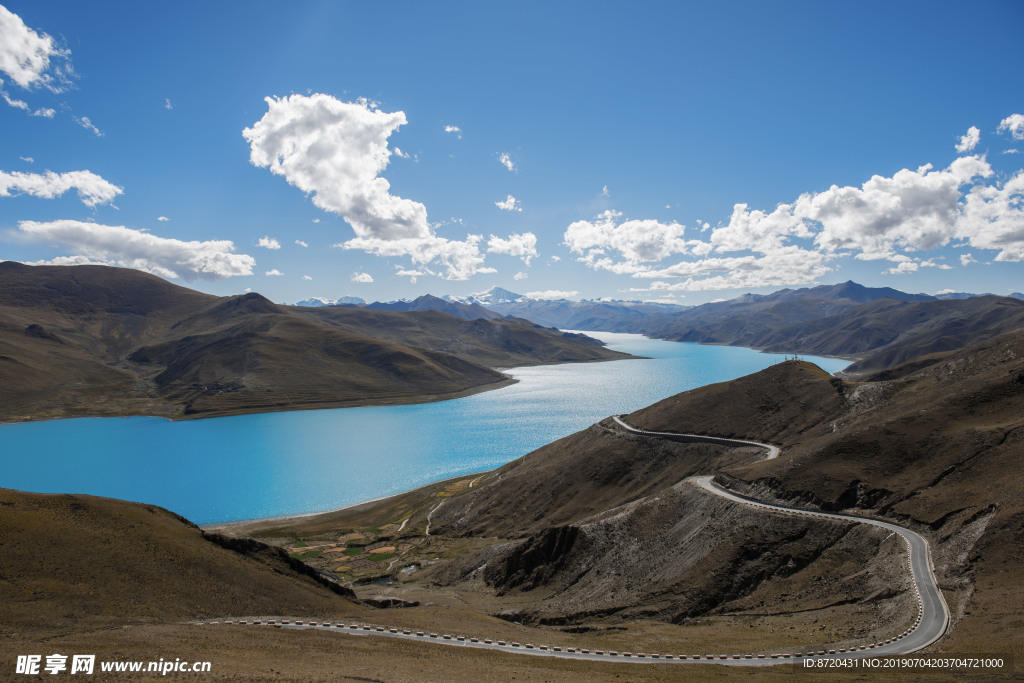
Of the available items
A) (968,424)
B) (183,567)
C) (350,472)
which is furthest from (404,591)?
(350,472)

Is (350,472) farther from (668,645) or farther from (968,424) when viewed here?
(968,424)

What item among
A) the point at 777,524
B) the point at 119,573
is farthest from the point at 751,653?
the point at 119,573

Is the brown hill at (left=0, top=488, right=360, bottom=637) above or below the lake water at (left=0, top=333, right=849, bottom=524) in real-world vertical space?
above

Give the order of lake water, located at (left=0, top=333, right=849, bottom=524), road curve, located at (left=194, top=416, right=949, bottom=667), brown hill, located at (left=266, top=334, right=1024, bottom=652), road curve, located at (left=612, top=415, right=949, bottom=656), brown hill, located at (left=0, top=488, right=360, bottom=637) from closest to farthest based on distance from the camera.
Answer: road curve, located at (left=194, top=416, right=949, bottom=667)
road curve, located at (left=612, top=415, right=949, bottom=656)
brown hill, located at (left=0, top=488, right=360, bottom=637)
brown hill, located at (left=266, top=334, right=1024, bottom=652)
lake water, located at (left=0, top=333, right=849, bottom=524)

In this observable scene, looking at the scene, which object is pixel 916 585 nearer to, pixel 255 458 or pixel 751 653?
pixel 751 653

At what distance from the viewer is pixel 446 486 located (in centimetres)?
10975

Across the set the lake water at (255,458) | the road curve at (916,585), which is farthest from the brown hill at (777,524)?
the lake water at (255,458)

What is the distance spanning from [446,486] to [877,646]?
88.8 m

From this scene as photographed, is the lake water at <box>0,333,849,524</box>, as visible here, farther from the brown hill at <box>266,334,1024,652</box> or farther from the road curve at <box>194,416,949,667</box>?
the road curve at <box>194,416,949,667</box>

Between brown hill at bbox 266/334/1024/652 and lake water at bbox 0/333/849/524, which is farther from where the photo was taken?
lake water at bbox 0/333/849/524

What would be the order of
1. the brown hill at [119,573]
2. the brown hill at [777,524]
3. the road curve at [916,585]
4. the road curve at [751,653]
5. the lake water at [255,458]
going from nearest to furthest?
the road curve at [751,653] → the road curve at [916,585] → the brown hill at [119,573] → the brown hill at [777,524] → the lake water at [255,458]

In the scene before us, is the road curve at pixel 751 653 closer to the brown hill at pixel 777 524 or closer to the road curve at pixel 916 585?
the road curve at pixel 916 585

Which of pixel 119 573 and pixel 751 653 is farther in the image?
pixel 119 573

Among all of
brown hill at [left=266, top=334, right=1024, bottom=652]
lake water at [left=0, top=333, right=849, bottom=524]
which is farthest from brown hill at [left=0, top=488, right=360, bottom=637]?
lake water at [left=0, top=333, right=849, bottom=524]
